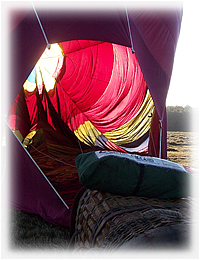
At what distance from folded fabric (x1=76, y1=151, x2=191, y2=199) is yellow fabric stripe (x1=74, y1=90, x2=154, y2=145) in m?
2.40

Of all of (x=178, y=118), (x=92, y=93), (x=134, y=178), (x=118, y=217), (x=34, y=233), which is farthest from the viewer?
(x=178, y=118)

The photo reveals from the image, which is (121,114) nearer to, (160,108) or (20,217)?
(160,108)

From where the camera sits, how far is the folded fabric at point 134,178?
83 centimetres

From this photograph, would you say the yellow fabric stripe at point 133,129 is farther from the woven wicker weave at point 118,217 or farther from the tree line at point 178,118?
the tree line at point 178,118

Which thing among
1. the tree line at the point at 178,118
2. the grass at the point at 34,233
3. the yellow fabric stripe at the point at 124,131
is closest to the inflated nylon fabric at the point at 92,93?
the yellow fabric stripe at the point at 124,131

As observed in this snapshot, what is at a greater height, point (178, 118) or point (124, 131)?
point (178, 118)

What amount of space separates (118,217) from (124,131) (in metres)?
2.74

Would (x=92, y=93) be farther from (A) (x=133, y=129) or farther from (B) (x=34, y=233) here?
(B) (x=34, y=233)

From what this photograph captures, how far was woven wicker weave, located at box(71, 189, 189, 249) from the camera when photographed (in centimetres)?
62

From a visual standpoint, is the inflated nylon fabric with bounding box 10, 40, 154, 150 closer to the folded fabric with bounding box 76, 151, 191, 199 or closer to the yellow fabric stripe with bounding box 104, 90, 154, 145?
the yellow fabric stripe with bounding box 104, 90, 154, 145

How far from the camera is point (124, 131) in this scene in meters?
3.43

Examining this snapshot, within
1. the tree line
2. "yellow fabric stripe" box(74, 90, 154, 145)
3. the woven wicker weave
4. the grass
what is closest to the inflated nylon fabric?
"yellow fabric stripe" box(74, 90, 154, 145)

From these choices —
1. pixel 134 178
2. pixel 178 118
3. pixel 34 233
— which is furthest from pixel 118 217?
pixel 178 118

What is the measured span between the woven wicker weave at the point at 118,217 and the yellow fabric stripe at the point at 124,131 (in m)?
2.37
